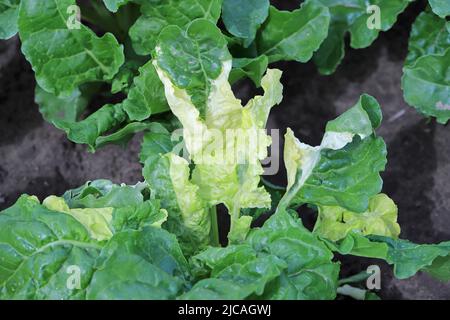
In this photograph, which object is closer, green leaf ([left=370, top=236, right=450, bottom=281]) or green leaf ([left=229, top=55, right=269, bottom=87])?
green leaf ([left=370, top=236, right=450, bottom=281])

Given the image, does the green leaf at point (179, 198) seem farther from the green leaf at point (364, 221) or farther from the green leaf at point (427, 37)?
the green leaf at point (427, 37)

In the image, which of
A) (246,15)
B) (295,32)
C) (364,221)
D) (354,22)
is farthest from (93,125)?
(354,22)

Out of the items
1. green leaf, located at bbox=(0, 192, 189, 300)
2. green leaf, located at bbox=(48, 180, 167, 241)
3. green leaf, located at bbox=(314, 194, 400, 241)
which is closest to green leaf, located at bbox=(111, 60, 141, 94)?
green leaf, located at bbox=(48, 180, 167, 241)

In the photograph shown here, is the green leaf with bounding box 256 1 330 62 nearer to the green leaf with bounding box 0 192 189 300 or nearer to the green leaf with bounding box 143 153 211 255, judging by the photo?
the green leaf with bounding box 143 153 211 255

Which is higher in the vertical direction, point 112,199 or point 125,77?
point 125,77

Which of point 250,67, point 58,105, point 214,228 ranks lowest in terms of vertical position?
point 214,228

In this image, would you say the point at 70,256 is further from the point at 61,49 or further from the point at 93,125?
the point at 61,49

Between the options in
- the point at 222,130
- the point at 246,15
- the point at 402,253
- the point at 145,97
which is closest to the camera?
the point at 402,253
